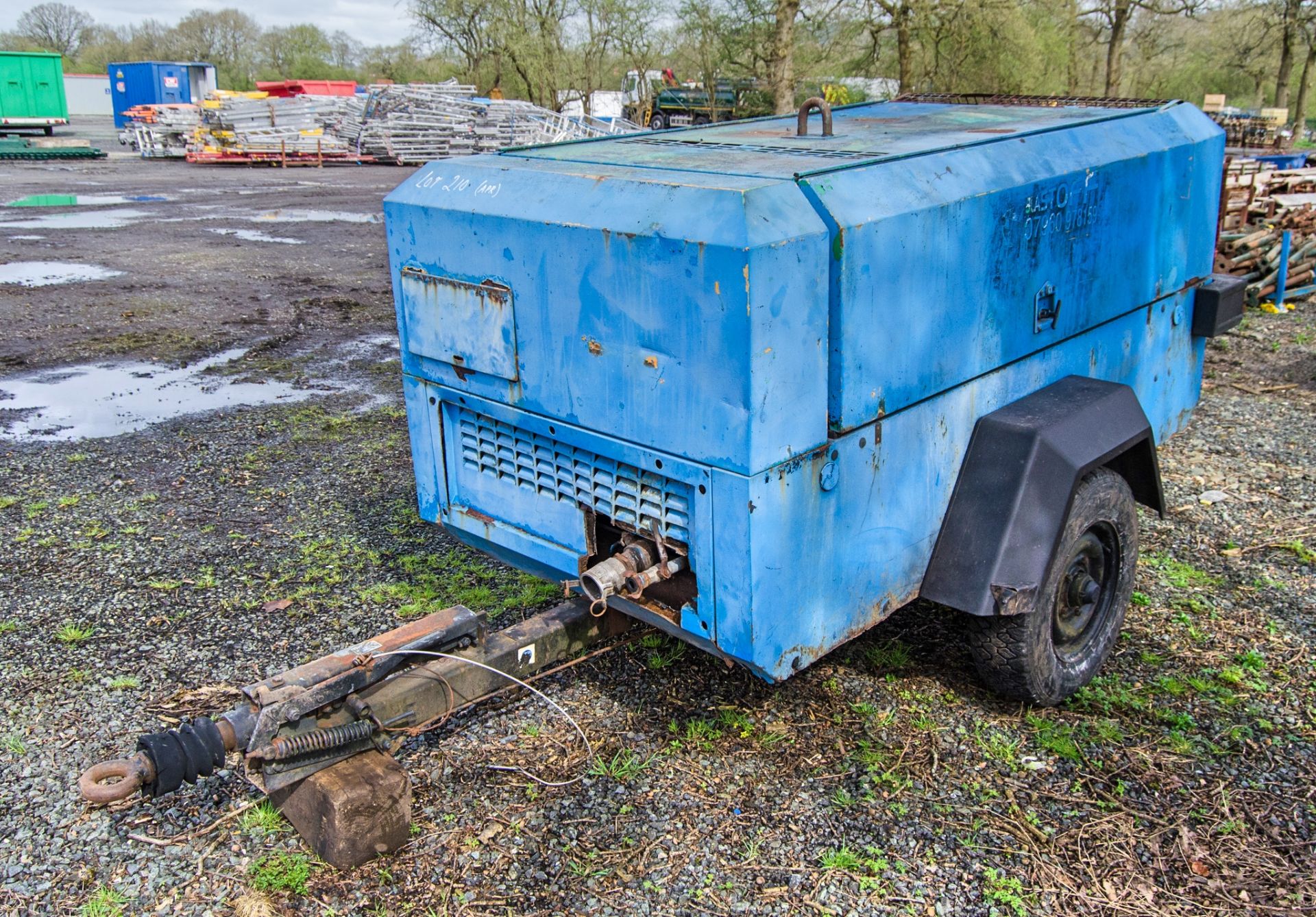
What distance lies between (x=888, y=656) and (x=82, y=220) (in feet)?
52.7

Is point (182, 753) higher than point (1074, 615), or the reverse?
point (182, 753)

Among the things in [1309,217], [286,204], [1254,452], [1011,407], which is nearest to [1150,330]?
[1011,407]

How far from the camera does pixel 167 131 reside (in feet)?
90.6

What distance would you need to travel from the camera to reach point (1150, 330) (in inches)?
166

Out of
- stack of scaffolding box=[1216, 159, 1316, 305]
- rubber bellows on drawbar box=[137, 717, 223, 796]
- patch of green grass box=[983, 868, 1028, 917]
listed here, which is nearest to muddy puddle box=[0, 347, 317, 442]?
rubber bellows on drawbar box=[137, 717, 223, 796]

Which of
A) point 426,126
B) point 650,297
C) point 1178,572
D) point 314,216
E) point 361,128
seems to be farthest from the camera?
point 426,126

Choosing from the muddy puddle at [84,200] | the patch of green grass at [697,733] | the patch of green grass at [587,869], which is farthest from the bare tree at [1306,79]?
the patch of green grass at [587,869]

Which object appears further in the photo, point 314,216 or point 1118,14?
point 1118,14

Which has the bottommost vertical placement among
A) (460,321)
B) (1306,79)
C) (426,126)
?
(460,321)

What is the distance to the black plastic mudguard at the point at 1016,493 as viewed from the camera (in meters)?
3.19

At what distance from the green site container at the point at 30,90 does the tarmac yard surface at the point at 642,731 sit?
32.5 meters

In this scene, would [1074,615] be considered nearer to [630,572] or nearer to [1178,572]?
→ [1178,572]

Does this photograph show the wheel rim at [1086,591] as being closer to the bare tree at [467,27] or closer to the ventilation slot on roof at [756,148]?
the ventilation slot on roof at [756,148]

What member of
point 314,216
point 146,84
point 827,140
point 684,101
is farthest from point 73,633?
point 146,84
